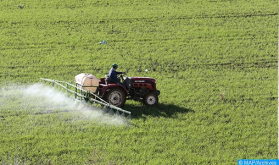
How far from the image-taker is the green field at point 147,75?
13164mm

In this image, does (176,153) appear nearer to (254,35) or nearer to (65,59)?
(65,59)

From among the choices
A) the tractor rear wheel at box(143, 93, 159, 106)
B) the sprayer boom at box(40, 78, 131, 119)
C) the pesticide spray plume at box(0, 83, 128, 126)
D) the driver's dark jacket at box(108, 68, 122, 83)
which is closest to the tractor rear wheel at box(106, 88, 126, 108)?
the sprayer boom at box(40, 78, 131, 119)

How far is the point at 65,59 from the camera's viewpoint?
862 inches

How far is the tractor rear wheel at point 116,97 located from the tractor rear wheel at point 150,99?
79cm

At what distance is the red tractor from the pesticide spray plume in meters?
0.64

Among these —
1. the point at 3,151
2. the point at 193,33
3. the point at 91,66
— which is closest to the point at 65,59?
the point at 91,66

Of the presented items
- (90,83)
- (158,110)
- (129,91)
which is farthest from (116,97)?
(158,110)

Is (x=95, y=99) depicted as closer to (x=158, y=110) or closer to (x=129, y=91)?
(x=129, y=91)

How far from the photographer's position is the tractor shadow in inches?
607

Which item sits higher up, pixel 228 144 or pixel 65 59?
pixel 65 59

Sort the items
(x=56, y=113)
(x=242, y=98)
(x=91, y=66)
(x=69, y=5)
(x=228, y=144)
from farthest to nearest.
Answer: (x=69, y=5) → (x=91, y=66) → (x=242, y=98) → (x=56, y=113) → (x=228, y=144)

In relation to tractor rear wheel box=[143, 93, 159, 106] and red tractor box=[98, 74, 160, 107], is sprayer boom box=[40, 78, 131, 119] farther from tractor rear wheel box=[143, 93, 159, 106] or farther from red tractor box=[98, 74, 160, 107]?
tractor rear wheel box=[143, 93, 159, 106]

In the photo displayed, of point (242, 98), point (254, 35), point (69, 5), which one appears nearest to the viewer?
point (242, 98)

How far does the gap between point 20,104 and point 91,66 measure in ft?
17.9
